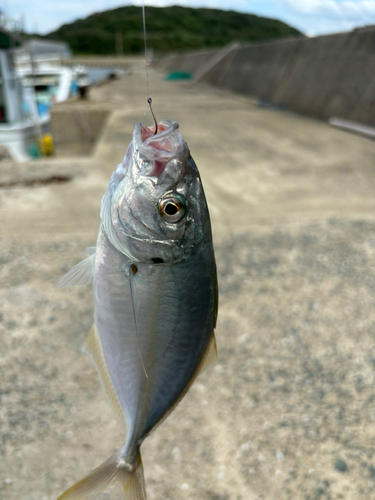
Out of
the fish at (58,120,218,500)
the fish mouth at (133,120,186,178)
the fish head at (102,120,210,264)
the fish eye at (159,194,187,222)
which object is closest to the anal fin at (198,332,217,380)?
the fish at (58,120,218,500)

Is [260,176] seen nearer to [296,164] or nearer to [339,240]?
[296,164]

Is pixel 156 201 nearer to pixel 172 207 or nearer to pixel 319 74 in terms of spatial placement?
pixel 172 207

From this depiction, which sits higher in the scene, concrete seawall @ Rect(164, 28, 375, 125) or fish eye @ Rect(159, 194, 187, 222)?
fish eye @ Rect(159, 194, 187, 222)

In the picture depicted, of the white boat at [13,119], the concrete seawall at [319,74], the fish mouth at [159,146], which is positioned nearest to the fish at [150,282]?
the fish mouth at [159,146]

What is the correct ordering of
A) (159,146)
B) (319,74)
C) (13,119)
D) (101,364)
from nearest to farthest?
(159,146) < (101,364) < (319,74) < (13,119)

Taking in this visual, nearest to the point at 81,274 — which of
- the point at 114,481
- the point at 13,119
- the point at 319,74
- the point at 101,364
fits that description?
the point at 101,364

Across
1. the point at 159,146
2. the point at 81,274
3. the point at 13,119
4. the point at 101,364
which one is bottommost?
the point at 13,119

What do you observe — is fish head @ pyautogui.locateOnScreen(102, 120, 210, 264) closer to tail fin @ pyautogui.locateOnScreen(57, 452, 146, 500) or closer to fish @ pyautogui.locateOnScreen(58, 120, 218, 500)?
fish @ pyautogui.locateOnScreen(58, 120, 218, 500)
